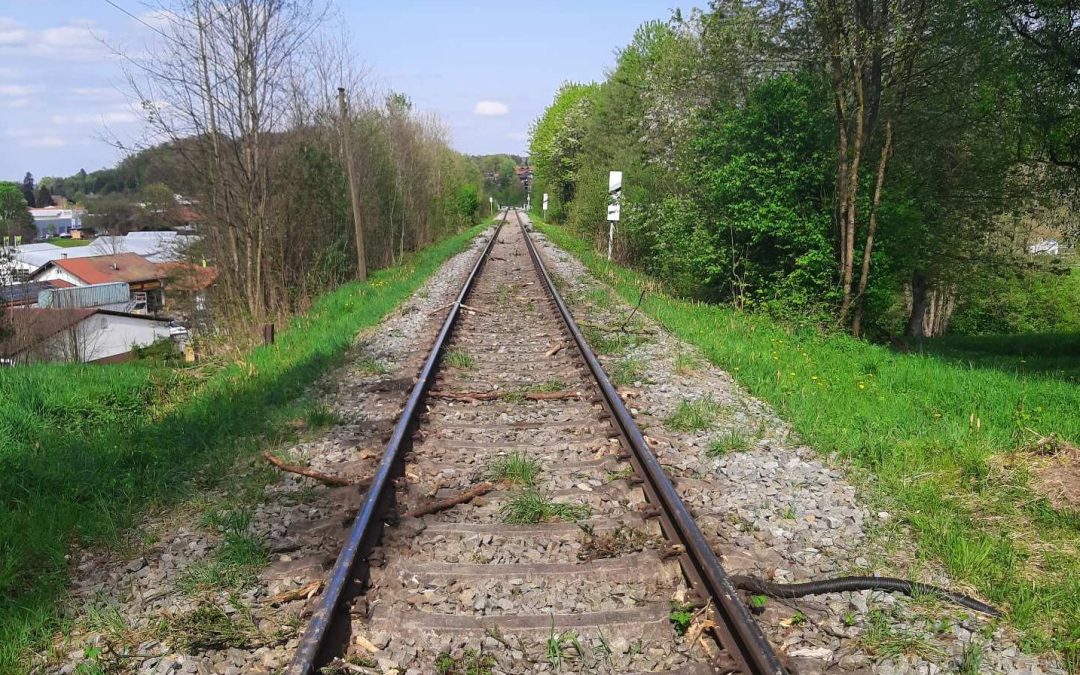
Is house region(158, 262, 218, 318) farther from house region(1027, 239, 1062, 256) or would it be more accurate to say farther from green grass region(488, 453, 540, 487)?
house region(1027, 239, 1062, 256)

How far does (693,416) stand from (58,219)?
451ft

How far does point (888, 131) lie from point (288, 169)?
541 inches

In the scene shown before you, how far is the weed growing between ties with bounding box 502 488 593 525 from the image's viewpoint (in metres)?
4.02

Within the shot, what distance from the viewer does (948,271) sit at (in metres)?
21.5

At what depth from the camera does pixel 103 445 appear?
17.4 ft

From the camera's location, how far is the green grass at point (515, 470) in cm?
450

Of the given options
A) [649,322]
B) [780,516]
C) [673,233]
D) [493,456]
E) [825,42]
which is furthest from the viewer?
[673,233]

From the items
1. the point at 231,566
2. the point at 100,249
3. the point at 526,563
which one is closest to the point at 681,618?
the point at 526,563

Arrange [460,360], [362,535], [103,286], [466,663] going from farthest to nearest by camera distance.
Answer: [103,286], [460,360], [362,535], [466,663]

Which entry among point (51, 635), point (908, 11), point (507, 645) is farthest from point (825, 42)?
point (51, 635)

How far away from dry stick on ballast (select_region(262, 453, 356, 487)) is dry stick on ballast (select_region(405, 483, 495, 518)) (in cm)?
60

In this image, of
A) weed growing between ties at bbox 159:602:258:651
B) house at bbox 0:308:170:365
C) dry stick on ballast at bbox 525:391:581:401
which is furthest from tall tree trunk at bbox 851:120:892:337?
house at bbox 0:308:170:365

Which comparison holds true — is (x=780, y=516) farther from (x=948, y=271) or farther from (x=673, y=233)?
(x=948, y=271)

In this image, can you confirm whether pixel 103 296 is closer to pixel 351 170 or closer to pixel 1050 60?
pixel 351 170
